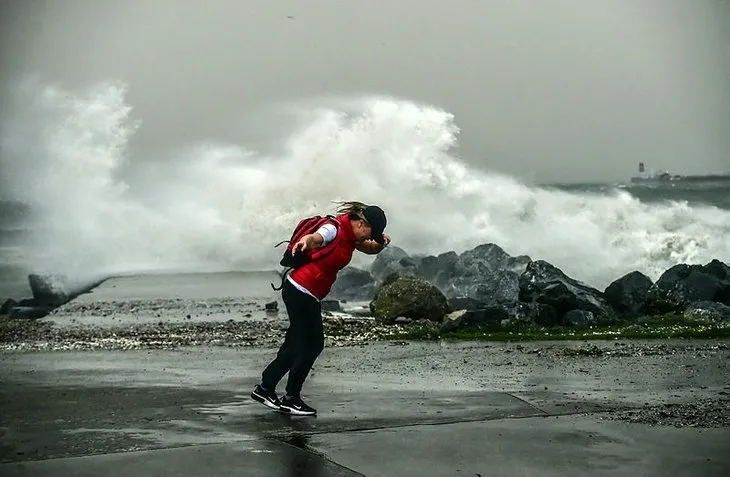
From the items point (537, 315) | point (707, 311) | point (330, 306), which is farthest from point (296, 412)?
point (330, 306)

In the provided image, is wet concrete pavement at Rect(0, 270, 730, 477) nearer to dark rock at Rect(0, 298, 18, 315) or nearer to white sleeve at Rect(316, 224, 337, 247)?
white sleeve at Rect(316, 224, 337, 247)

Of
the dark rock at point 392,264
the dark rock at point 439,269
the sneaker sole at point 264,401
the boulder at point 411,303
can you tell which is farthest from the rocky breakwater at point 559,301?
the sneaker sole at point 264,401

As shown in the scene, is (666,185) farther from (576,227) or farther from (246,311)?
(246,311)

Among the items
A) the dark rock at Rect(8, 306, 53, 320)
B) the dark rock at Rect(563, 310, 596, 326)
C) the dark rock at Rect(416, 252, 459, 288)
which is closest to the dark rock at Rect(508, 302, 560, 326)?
the dark rock at Rect(563, 310, 596, 326)

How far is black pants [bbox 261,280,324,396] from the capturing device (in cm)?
718

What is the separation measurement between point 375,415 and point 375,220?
124 cm

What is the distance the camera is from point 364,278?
807 inches

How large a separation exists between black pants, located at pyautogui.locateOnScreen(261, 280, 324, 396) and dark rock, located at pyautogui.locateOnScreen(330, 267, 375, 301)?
12.0 m

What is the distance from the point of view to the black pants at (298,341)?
7184mm

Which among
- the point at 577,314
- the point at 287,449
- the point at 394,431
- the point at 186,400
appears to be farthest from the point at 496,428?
the point at 577,314

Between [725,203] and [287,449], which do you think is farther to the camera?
[725,203]

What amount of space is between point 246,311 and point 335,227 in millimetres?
9152

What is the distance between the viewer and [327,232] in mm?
7008

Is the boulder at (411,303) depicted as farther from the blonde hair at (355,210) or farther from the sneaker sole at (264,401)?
the blonde hair at (355,210)
